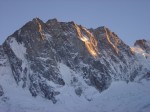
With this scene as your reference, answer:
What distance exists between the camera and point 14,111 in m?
200

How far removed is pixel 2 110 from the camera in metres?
199

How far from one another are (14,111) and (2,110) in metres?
4.68
